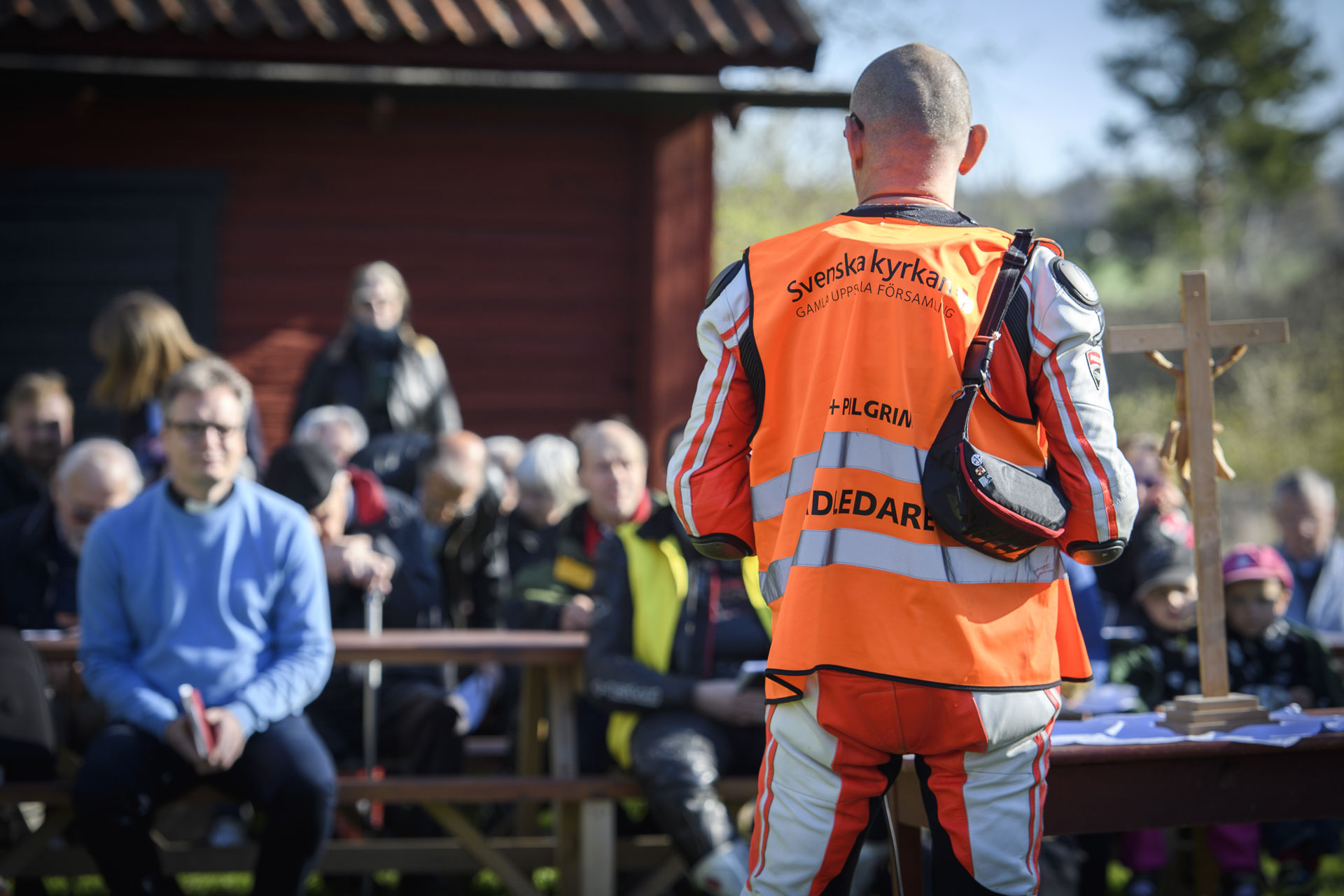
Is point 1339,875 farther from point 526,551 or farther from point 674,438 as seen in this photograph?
point 526,551

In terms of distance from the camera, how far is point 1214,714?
9.39 ft

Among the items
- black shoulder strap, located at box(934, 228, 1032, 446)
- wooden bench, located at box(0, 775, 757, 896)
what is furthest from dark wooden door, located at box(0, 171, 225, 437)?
black shoulder strap, located at box(934, 228, 1032, 446)

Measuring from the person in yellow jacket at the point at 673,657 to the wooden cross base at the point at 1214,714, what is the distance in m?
1.17

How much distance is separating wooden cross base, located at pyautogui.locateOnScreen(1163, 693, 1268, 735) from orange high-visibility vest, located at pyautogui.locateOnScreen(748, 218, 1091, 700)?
0.91 metres

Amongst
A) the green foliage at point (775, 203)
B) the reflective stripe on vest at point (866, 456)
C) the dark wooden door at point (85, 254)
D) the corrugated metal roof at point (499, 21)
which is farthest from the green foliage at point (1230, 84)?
the reflective stripe on vest at point (866, 456)

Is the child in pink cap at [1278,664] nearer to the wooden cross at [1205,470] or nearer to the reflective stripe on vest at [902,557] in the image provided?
the wooden cross at [1205,470]

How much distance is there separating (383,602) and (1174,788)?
2.91m

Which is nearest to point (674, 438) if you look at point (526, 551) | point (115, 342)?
point (526, 551)

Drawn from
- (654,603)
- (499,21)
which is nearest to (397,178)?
(499,21)

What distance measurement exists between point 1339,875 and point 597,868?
2.78 m

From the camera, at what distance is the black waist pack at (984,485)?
198cm

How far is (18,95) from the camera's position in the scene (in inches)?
262

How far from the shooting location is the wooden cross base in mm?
2838

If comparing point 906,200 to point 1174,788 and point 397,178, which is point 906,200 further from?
point 397,178
